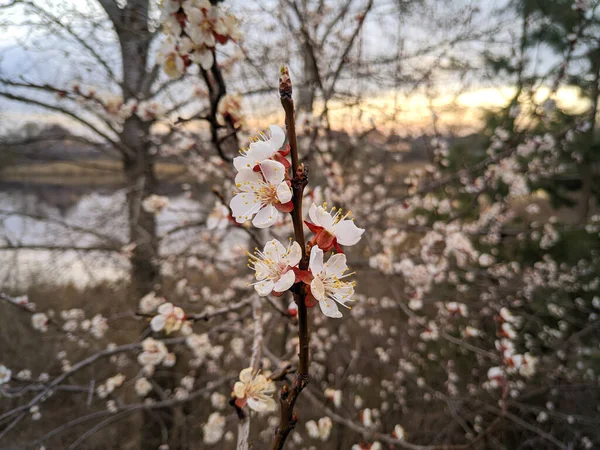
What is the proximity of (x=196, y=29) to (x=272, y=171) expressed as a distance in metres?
0.72

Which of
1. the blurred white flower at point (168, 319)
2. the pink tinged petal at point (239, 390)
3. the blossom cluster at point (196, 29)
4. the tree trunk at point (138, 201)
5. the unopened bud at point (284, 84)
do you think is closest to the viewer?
the unopened bud at point (284, 84)

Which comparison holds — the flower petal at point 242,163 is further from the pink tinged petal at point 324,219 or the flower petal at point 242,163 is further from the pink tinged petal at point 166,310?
the pink tinged petal at point 166,310

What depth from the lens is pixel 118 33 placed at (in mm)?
2402

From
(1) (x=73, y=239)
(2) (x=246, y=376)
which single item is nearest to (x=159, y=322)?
(2) (x=246, y=376)

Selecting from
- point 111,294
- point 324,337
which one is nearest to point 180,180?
point 111,294

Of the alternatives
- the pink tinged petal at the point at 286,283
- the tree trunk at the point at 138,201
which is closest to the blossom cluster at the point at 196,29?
the pink tinged petal at the point at 286,283

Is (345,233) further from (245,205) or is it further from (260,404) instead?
(260,404)

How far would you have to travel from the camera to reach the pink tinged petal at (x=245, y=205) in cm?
64

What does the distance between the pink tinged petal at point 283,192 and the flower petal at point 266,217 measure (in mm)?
75

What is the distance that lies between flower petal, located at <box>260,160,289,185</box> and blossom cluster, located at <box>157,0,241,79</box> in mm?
652

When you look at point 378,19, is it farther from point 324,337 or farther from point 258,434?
point 258,434

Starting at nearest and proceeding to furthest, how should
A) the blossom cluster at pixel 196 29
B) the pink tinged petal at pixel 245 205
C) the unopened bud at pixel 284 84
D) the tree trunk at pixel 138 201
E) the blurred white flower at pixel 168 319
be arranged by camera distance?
the unopened bud at pixel 284 84 → the pink tinged petal at pixel 245 205 → the blossom cluster at pixel 196 29 → the blurred white flower at pixel 168 319 → the tree trunk at pixel 138 201

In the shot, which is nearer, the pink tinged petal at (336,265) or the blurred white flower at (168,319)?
the pink tinged petal at (336,265)

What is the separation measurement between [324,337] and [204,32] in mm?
3945
